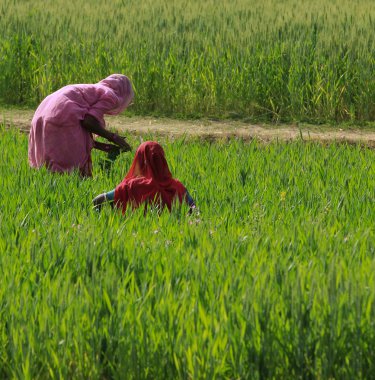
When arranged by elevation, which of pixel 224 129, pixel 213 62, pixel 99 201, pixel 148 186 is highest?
pixel 148 186

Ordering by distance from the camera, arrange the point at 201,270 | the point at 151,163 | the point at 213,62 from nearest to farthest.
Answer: the point at 201,270 < the point at 151,163 < the point at 213,62

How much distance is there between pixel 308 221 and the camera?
524cm

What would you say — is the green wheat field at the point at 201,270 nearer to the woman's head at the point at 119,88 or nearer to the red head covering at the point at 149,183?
the red head covering at the point at 149,183

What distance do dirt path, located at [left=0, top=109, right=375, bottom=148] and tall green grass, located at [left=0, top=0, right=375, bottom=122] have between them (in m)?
0.29

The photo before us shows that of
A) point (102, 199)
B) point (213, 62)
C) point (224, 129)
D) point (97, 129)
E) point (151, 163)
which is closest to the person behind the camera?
point (151, 163)

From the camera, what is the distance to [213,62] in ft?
38.2

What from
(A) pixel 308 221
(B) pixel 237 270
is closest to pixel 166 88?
(A) pixel 308 221

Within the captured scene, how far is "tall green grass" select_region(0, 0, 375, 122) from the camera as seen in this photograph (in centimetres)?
1135

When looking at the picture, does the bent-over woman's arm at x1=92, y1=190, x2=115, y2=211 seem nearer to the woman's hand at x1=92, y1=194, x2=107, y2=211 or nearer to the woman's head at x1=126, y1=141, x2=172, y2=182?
the woman's hand at x1=92, y1=194, x2=107, y2=211

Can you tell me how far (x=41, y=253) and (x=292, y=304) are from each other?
1.36 meters

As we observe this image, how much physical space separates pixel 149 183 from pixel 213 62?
618cm

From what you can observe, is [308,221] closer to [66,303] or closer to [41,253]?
[41,253]

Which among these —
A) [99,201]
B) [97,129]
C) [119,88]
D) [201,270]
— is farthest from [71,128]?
[201,270]

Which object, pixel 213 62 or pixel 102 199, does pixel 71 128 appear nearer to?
pixel 102 199
